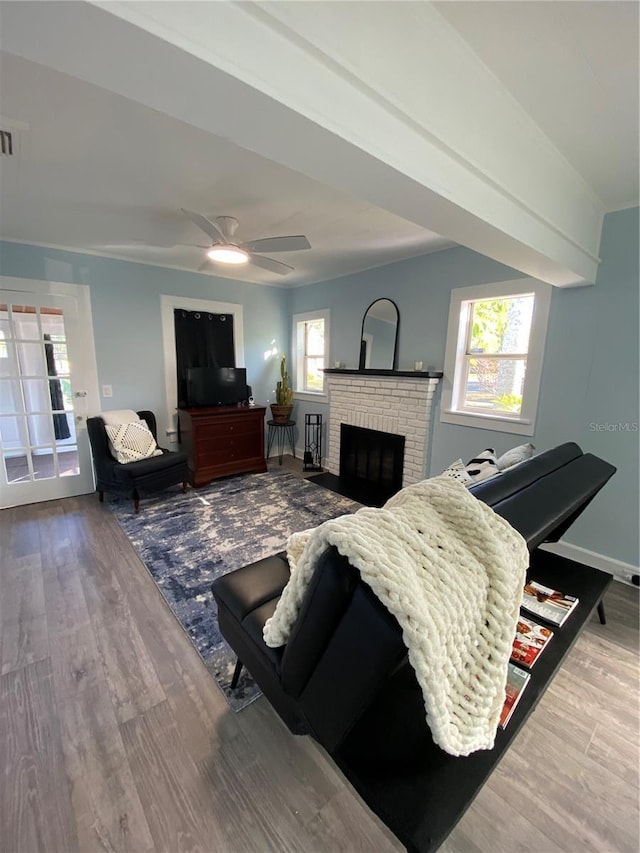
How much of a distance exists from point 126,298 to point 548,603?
4.36 m

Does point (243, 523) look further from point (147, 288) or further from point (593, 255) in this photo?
point (593, 255)

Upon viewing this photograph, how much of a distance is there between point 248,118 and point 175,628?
2235mm

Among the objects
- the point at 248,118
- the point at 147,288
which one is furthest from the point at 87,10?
the point at 147,288

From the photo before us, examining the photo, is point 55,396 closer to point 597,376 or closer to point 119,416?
point 119,416

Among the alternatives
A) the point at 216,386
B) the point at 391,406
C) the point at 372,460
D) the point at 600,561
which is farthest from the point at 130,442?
the point at 600,561

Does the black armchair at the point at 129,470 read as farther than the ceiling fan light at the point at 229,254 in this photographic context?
Yes

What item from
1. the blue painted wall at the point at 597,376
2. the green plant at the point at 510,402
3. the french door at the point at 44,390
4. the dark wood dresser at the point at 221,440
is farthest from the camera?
the dark wood dresser at the point at 221,440

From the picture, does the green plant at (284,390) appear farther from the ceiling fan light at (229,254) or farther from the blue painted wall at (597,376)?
the blue painted wall at (597,376)

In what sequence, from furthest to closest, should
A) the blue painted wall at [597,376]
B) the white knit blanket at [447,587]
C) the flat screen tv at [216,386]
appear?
the flat screen tv at [216,386] < the blue painted wall at [597,376] < the white knit blanket at [447,587]

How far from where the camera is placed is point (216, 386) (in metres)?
4.18

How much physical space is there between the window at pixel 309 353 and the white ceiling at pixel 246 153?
61.9 inches

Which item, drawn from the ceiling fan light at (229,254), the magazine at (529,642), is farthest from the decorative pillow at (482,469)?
the ceiling fan light at (229,254)

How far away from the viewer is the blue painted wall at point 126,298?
127 inches

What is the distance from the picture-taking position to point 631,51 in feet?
3.78
